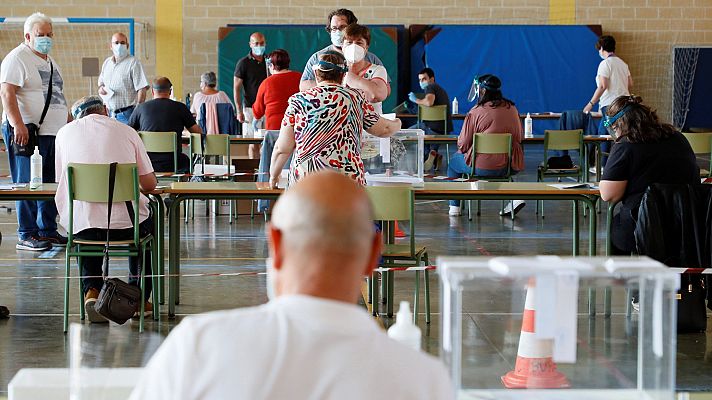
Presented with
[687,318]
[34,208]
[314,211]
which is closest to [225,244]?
[34,208]

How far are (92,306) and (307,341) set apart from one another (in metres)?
4.05

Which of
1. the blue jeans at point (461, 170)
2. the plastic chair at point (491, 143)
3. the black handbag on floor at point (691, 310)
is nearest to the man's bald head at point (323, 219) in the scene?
the black handbag on floor at point (691, 310)

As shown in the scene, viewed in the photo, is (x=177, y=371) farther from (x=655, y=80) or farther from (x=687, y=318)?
(x=655, y=80)

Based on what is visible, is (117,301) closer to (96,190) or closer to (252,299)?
(96,190)

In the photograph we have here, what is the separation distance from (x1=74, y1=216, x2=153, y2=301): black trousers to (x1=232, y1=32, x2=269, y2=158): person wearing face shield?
504cm

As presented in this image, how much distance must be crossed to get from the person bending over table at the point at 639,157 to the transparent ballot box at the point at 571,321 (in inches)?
118

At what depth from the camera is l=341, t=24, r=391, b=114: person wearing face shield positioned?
611 centimetres

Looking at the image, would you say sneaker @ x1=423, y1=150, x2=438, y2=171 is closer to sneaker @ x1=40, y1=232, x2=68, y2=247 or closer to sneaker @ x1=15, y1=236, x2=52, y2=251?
sneaker @ x1=40, y1=232, x2=68, y2=247

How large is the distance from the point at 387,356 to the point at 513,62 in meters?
14.6

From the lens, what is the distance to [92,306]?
5.19 m

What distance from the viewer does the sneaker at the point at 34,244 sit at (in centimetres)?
745

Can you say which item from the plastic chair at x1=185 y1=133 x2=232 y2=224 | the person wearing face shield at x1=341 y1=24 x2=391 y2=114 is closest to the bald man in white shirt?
the person wearing face shield at x1=341 y1=24 x2=391 y2=114

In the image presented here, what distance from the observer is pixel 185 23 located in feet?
51.5

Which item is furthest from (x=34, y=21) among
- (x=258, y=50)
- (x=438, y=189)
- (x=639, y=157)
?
(x=639, y=157)
